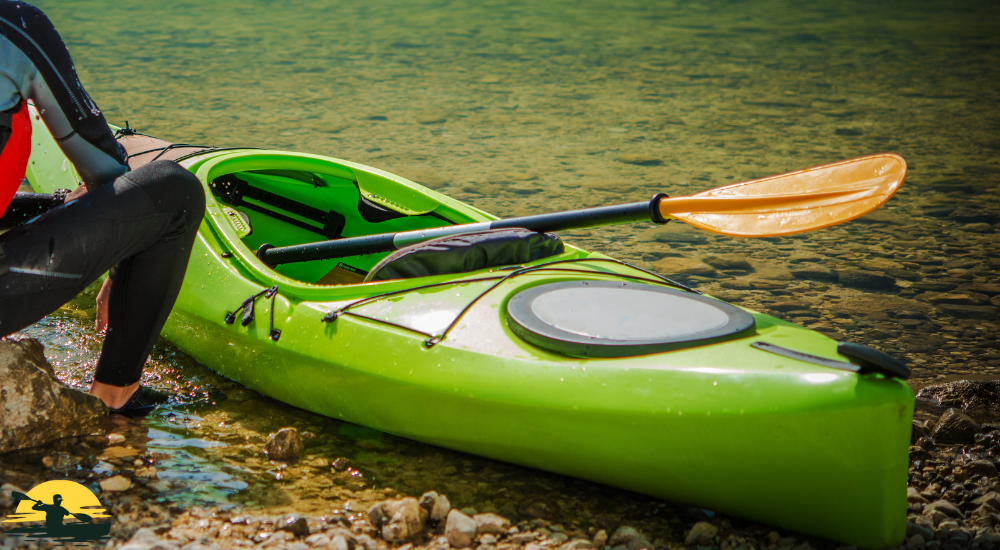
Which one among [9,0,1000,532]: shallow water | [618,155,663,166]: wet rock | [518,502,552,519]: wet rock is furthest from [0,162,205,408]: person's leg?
[618,155,663,166]: wet rock

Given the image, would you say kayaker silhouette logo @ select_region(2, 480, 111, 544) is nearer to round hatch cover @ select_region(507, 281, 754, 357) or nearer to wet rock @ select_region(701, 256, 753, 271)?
round hatch cover @ select_region(507, 281, 754, 357)

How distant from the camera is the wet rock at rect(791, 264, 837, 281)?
12.5ft

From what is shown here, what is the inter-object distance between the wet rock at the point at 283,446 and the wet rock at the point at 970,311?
255 centimetres

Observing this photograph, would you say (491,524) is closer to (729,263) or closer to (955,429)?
(955,429)

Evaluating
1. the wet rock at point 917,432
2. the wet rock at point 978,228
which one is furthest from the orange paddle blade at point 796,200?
the wet rock at point 978,228

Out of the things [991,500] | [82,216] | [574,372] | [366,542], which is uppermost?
[82,216]

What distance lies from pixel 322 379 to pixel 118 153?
2.68 feet

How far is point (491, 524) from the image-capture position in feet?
6.71

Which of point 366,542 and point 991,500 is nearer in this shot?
point 366,542

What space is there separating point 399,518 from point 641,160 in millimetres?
4235

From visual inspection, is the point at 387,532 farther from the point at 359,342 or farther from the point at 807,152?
the point at 807,152

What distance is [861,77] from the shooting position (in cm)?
865

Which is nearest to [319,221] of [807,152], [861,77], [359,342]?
[359,342]

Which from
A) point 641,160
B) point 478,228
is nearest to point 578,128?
point 641,160
